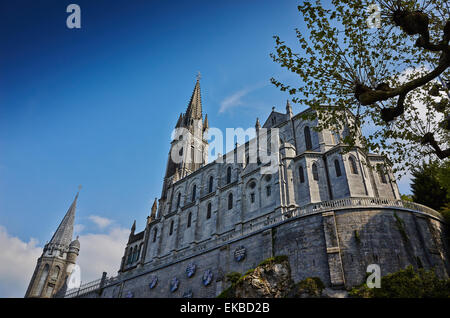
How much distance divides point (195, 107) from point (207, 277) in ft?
150

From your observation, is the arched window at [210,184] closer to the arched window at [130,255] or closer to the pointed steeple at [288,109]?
the pointed steeple at [288,109]

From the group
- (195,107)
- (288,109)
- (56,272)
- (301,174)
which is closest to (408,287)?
(301,174)

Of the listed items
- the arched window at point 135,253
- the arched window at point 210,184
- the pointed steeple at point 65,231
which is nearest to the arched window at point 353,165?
the arched window at point 210,184

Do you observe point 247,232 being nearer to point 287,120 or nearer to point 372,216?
point 372,216

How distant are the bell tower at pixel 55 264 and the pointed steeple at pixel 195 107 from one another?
33358 mm

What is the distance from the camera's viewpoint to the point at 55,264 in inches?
2424

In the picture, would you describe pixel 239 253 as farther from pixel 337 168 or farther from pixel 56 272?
pixel 56 272

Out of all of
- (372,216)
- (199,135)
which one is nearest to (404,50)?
(372,216)

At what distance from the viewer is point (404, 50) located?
15836mm

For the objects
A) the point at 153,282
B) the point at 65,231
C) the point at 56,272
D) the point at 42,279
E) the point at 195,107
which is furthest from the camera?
the point at 195,107

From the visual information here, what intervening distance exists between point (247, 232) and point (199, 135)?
122ft

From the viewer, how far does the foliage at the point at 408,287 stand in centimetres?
1694

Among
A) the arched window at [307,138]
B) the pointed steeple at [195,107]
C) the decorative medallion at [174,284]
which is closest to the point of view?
the decorative medallion at [174,284]

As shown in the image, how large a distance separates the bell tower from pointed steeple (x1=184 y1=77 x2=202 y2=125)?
3336 centimetres
